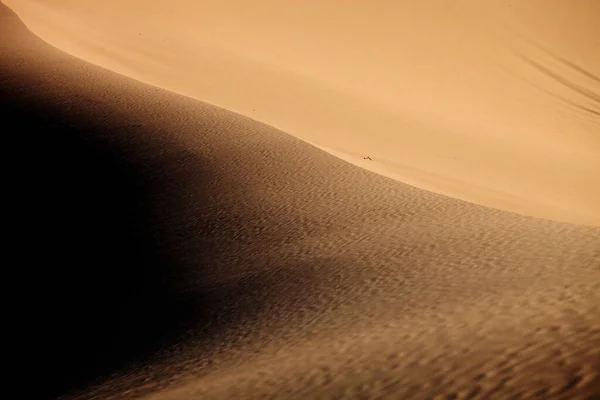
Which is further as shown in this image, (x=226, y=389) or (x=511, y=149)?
(x=511, y=149)

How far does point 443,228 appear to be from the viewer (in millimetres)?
6266

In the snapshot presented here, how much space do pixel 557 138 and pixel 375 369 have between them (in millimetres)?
9138

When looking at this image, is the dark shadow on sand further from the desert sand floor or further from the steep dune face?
the steep dune face

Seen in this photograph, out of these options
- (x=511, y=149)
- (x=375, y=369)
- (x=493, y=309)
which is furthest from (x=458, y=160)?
(x=375, y=369)

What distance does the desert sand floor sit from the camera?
3.49 metres

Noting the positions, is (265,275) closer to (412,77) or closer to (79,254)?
(79,254)

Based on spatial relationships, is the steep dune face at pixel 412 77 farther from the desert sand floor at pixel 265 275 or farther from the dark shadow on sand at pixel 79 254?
the dark shadow on sand at pixel 79 254

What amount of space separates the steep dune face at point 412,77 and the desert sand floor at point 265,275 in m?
2.19

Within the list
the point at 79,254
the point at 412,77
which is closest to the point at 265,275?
the point at 79,254

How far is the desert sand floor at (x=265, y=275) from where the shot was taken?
3492 millimetres

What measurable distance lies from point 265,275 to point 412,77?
355 inches

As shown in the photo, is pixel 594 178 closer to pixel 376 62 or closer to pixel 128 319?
pixel 376 62

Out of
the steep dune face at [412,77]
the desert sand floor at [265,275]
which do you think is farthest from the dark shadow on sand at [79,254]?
the steep dune face at [412,77]

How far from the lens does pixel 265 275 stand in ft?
19.4
